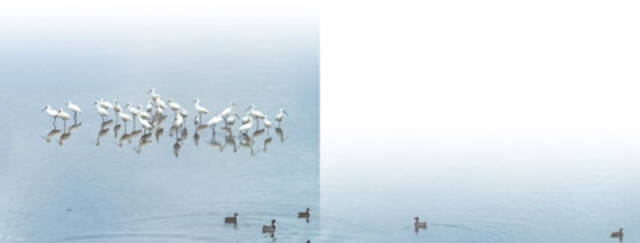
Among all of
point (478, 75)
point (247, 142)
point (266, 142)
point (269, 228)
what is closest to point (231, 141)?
point (247, 142)

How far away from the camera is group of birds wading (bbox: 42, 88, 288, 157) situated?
24.2 ft

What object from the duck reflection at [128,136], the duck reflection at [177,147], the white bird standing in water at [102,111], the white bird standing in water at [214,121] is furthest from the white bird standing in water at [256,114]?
the white bird standing in water at [102,111]

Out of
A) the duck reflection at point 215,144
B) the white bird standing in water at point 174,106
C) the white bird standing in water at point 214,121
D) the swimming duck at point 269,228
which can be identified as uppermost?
the white bird standing in water at point 174,106

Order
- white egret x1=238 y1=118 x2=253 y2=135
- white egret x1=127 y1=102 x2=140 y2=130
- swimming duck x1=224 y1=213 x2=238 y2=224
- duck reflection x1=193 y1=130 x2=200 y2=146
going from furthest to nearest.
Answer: white egret x1=127 y1=102 x2=140 y2=130 → white egret x1=238 y1=118 x2=253 y2=135 → duck reflection x1=193 y1=130 x2=200 y2=146 → swimming duck x1=224 y1=213 x2=238 y2=224

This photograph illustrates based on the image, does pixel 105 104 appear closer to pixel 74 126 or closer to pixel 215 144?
pixel 74 126

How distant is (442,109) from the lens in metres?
8.72

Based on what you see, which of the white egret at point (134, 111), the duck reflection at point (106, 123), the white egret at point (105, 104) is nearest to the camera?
the white egret at point (134, 111)

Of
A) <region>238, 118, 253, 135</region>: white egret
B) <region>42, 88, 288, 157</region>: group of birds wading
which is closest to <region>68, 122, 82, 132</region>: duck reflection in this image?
<region>42, 88, 288, 157</region>: group of birds wading

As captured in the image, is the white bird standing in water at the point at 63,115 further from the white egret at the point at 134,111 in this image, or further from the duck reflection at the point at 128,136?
the duck reflection at the point at 128,136

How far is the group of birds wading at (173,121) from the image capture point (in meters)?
7.36

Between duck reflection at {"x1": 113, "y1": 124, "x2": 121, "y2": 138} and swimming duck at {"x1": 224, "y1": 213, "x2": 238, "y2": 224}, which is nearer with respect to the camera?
swimming duck at {"x1": 224, "y1": 213, "x2": 238, "y2": 224}

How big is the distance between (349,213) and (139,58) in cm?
515

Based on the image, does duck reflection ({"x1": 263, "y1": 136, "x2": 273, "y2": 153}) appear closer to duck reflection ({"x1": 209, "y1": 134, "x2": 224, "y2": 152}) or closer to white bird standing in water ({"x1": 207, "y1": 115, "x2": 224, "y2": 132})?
duck reflection ({"x1": 209, "y1": 134, "x2": 224, "y2": 152})

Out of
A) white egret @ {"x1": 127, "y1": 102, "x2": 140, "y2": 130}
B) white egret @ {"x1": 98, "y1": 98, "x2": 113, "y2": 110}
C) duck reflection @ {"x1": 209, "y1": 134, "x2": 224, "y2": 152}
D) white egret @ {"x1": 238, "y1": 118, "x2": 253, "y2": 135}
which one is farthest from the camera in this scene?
white egret @ {"x1": 98, "y1": 98, "x2": 113, "y2": 110}
